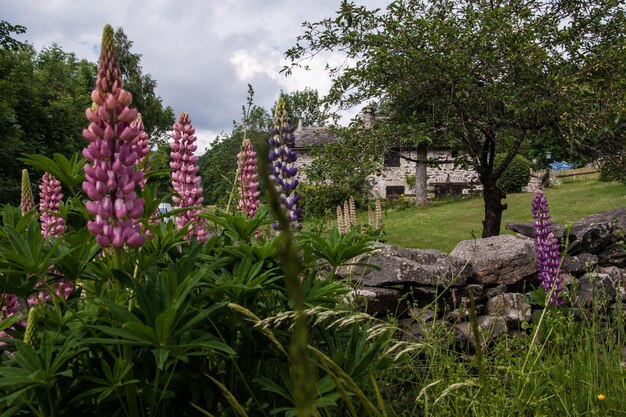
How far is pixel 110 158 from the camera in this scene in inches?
67.6

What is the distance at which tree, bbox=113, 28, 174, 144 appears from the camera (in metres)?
43.1

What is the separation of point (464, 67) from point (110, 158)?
7310 millimetres

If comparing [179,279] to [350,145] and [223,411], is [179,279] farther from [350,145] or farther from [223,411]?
[350,145]

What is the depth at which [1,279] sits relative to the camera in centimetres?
212

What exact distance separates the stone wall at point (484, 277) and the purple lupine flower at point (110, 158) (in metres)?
3.71

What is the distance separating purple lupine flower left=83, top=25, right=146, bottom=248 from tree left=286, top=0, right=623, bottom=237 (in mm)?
6525

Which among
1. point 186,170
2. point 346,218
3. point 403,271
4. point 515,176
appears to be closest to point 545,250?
point 403,271

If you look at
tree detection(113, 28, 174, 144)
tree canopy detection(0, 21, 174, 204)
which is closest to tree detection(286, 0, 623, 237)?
tree canopy detection(0, 21, 174, 204)

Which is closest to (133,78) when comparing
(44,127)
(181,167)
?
(44,127)

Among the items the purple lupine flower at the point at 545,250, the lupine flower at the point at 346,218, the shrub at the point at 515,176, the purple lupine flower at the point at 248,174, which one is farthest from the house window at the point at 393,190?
the purple lupine flower at the point at 248,174

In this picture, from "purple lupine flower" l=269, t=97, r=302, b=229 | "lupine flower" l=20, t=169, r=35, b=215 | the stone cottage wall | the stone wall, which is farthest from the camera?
the stone cottage wall

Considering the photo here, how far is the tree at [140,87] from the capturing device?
141 feet

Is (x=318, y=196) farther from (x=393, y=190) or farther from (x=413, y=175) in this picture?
(x=393, y=190)

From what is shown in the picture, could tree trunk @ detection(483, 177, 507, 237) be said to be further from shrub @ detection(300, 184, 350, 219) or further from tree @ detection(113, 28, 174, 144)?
tree @ detection(113, 28, 174, 144)
